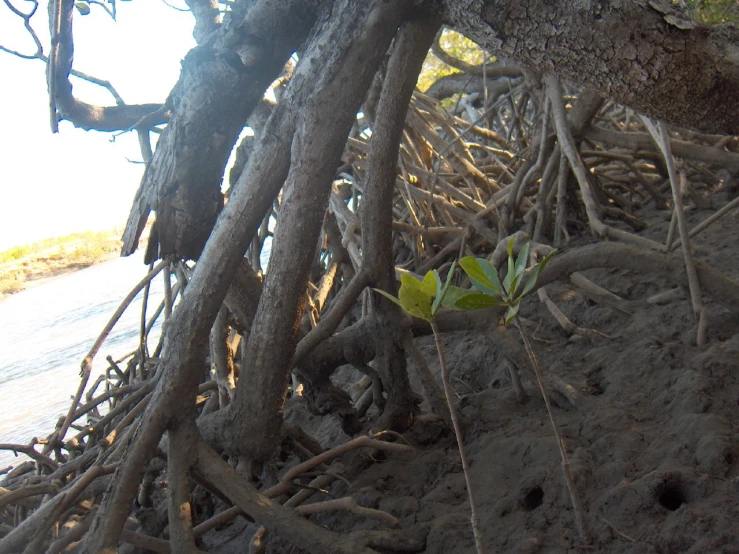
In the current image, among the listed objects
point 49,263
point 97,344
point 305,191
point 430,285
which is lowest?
point 97,344

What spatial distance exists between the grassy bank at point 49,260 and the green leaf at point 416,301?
14.4m

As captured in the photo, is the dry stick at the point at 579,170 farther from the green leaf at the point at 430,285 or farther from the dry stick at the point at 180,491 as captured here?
the dry stick at the point at 180,491

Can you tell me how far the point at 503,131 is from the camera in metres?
6.30

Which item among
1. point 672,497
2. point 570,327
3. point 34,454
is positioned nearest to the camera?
point 672,497

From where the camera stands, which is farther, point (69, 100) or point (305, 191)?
point (69, 100)

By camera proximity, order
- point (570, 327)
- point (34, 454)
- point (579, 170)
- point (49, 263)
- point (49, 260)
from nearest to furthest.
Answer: point (570, 327) → point (34, 454) → point (579, 170) → point (49, 263) → point (49, 260)

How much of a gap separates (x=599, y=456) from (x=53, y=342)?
22.9 feet

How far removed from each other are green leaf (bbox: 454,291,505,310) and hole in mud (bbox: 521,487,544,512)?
25.2 inches

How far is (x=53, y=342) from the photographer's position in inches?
292

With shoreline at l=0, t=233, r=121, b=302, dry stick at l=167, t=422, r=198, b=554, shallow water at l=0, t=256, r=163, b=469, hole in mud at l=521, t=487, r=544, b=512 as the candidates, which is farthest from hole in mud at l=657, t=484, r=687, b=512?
shoreline at l=0, t=233, r=121, b=302

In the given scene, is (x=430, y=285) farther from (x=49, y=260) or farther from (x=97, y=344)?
(x=49, y=260)

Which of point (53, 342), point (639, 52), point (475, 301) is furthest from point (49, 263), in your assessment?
point (639, 52)

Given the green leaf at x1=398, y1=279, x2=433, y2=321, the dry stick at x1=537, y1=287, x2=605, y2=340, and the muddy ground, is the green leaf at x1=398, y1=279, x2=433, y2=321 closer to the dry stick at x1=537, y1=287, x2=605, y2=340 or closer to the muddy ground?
the muddy ground

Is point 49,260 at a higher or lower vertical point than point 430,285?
higher
